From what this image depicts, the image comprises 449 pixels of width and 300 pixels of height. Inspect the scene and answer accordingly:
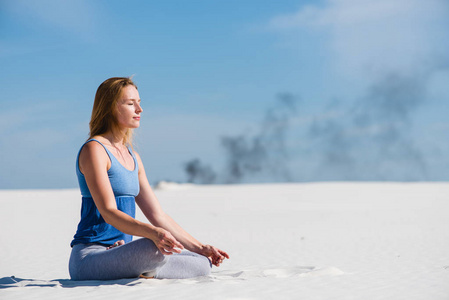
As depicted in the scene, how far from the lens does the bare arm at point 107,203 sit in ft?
11.2

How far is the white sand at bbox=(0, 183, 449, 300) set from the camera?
371 centimetres

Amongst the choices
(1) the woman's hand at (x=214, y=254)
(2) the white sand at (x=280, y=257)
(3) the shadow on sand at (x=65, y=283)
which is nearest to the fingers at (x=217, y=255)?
(1) the woman's hand at (x=214, y=254)

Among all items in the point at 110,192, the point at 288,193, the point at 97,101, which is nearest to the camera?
the point at 110,192

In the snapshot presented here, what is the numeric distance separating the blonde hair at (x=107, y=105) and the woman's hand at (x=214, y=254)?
44.7 inches

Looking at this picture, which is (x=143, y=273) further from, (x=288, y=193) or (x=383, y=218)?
(x=288, y=193)

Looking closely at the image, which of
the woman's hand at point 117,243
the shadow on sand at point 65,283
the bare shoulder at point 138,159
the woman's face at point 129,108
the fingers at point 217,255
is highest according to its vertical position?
the woman's face at point 129,108

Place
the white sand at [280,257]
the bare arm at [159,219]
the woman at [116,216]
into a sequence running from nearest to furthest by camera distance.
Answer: the woman at [116,216] < the white sand at [280,257] < the bare arm at [159,219]

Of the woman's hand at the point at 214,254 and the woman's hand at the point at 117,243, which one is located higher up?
the woman's hand at the point at 117,243

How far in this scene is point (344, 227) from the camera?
11352 millimetres

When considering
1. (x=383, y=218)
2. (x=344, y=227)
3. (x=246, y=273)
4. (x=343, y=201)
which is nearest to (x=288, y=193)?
(x=343, y=201)

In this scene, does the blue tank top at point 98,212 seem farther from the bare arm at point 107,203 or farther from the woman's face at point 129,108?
the woman's face at point 129,108

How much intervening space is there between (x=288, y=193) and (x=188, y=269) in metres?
21.4

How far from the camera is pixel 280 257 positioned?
6.84 m

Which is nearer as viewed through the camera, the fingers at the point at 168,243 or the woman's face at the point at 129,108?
the fingers at the point at 168,243
